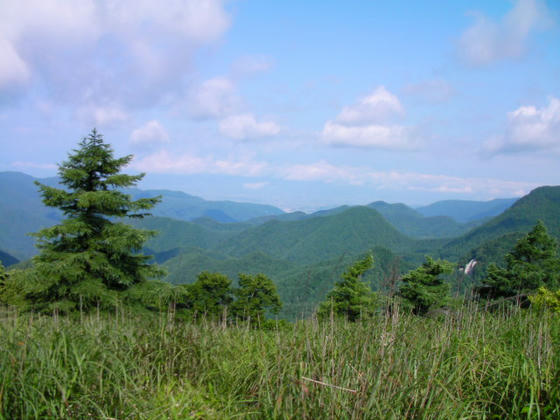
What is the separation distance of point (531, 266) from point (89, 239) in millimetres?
25034

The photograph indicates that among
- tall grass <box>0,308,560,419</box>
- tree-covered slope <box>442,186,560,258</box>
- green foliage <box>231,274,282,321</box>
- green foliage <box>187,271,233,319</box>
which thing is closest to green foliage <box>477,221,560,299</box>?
green foliage <box>231,274,282,321</box>

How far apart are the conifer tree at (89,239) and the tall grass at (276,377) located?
11.7m

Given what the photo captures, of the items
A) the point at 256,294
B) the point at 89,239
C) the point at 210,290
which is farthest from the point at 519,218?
the point at 89,239

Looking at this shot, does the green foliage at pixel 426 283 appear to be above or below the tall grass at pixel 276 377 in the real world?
below

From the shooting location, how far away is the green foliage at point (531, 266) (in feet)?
66.6

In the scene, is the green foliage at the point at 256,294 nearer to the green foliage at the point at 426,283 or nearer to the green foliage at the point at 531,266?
the green foliage at the point at 426,283

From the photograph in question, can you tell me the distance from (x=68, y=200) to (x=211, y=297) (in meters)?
12.8

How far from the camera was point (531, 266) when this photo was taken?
20750 millimetres

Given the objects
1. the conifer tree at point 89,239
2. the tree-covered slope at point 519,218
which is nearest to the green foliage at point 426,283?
the conifer tree at point 89,239

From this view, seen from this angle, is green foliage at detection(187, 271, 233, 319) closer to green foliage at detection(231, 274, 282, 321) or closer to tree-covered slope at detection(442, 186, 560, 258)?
green foliage at detection(231, 274, 282, 321)

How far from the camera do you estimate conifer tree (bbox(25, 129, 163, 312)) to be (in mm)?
13328

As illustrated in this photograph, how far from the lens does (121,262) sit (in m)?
15.5

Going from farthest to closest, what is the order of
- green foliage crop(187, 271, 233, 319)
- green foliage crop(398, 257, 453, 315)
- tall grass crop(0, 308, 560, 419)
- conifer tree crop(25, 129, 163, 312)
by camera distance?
green foliage crop(187, 271, 233, 319) < green foliage crop(398, 257, 453, 315) < conifer tree crop(25, 129, 163, 312) < tall grass crop(0, 308, 560, 419)

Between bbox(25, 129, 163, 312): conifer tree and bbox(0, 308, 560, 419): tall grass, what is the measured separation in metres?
11.7
